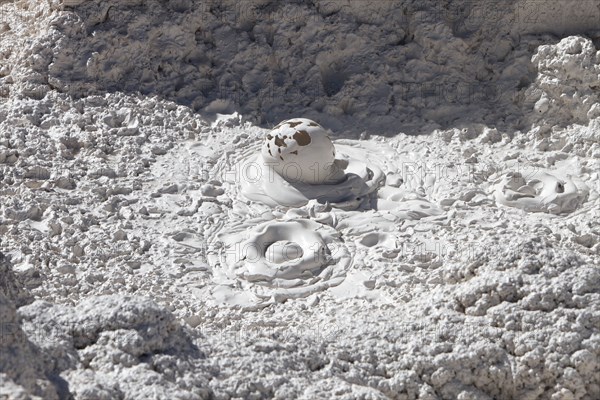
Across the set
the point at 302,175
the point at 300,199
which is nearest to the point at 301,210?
the point at 300,199

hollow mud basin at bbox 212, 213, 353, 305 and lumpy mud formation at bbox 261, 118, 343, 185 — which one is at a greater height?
lumpy mud formation at bbox 261, 118, 343, 185

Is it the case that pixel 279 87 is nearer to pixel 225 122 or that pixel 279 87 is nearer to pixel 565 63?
pixel 225 122

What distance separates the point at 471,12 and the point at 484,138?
2.75ft

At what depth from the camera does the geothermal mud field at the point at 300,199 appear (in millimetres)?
4812

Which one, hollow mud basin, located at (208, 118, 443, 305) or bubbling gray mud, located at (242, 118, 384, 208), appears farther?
bubbling gray mud, located at (242, 118, 384, 208)

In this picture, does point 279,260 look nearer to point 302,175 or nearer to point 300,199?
point 300,199

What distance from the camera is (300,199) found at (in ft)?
21.4

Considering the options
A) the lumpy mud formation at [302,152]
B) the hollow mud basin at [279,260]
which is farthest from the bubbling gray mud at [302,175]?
the hollow mud basin at [279,260]

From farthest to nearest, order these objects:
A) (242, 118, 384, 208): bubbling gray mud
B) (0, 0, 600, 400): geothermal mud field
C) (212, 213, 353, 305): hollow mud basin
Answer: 1. (242, 118, 384, 208): bubbling gray mud
2. (212, 213, 353, 305): hollow mud basin
3. (0, 0, 600, 400): geothermal mud field

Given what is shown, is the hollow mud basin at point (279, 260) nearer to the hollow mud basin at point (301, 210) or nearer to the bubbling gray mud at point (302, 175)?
the hollow mud basin at point (301, 210)

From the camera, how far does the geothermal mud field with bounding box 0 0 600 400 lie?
189 inches

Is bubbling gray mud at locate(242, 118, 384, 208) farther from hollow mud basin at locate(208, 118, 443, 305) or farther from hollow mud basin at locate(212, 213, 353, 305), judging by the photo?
hollow mud basin at locate(212, 213, 353, 305)

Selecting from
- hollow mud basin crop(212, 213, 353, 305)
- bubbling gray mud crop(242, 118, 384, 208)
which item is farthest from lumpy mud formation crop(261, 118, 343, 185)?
hollow mud basin crop(212, 213, 353, 305)

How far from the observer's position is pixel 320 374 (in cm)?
485
